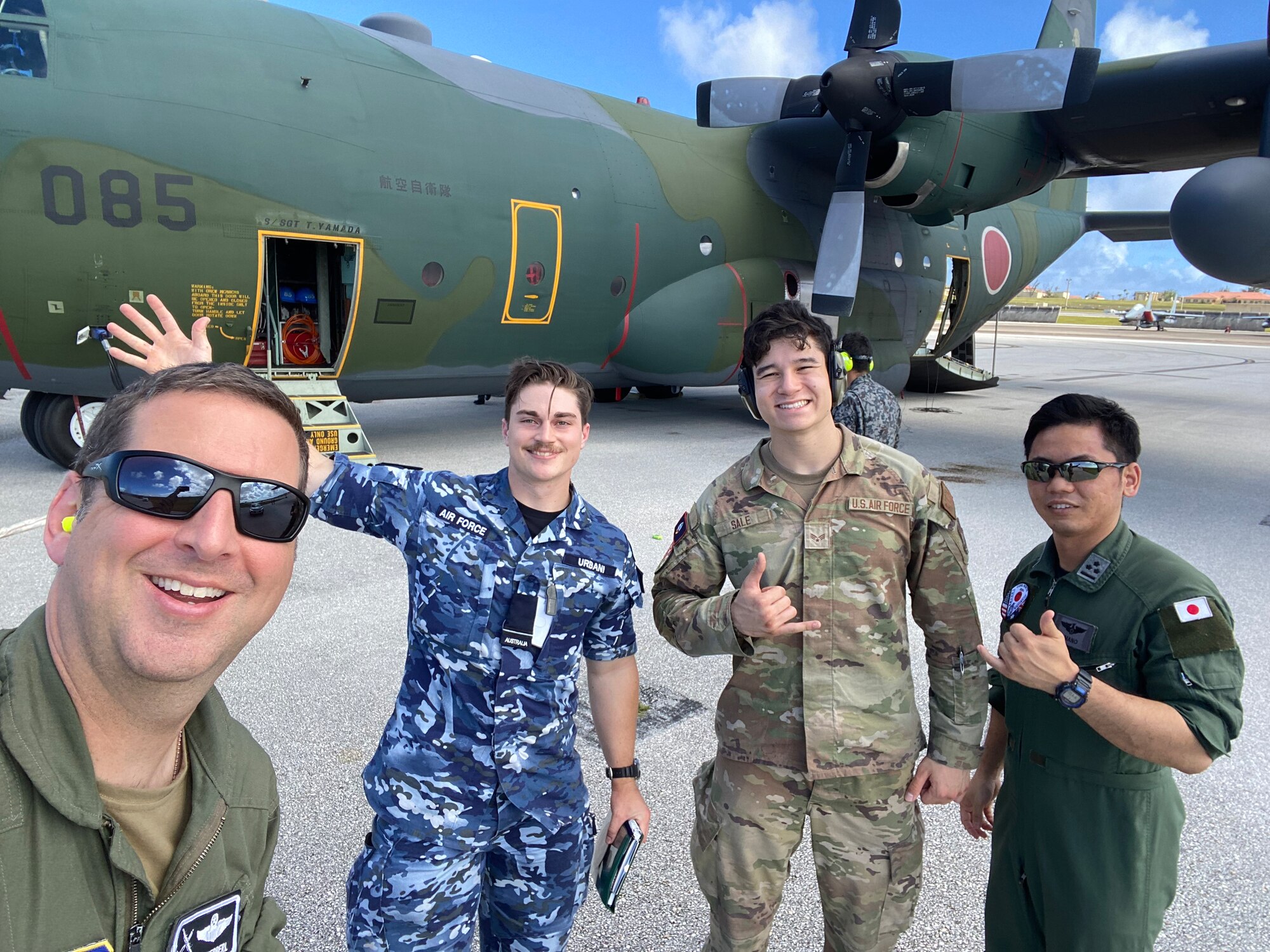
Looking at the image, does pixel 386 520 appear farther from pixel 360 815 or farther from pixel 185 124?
pixel 185 124

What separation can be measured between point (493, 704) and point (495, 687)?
40 mm

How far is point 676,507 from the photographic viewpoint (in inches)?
285

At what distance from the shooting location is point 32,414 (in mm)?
7418

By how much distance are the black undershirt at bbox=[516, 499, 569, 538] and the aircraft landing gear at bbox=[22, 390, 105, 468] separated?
23.0 ft

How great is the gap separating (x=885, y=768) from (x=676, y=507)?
5.22 meters

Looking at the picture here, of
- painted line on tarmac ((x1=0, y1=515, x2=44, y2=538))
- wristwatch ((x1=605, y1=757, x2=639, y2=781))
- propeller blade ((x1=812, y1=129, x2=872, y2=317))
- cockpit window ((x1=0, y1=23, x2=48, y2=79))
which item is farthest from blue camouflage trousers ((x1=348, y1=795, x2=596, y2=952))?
propeller blade ((x1=812, y1=129, x2=872, y2=317))

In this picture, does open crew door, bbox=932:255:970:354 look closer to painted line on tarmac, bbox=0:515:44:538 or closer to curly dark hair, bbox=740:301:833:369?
curly dark hair, bbox=740:301:833:369

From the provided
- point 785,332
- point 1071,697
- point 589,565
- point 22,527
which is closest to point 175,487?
point 589,565

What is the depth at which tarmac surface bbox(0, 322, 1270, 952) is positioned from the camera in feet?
8.50

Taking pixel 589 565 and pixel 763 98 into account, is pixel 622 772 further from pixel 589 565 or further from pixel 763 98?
pixel 763 98

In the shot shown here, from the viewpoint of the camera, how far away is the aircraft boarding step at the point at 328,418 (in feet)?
25.1

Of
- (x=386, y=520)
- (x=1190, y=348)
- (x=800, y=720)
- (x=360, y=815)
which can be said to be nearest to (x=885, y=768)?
(x=800, y=720)

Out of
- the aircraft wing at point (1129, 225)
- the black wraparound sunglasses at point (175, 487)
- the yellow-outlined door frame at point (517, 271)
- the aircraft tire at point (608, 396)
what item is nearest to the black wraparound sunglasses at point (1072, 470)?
the black wraparound sunglasses at point (175, 487)

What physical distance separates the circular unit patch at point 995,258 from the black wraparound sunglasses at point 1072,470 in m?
13.4
